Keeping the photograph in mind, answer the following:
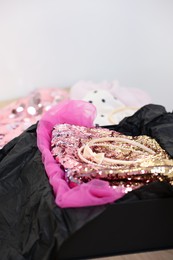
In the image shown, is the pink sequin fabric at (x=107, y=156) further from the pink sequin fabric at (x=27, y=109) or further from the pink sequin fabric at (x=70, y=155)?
the pink sequin fabric at (x=27, y=109)

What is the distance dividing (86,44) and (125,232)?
1381 millimetres

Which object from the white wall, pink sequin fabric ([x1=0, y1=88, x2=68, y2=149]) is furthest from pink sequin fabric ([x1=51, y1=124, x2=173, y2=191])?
the white wall

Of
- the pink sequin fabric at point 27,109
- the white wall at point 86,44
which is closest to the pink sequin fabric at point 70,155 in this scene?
the pink sequin fabric at point 27,109

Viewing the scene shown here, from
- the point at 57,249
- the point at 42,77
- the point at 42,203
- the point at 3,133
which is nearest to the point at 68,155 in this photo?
the point at 42,203

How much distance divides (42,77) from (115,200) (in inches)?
52.6

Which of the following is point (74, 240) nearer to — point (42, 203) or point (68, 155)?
point (42, 203)

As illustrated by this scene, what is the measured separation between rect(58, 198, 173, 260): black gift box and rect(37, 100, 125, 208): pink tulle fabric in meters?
0.04

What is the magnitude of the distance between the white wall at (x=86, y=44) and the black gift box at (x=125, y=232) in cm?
126

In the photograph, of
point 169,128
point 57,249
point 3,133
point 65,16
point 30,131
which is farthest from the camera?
point 65,16

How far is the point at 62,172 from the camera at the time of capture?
82cm

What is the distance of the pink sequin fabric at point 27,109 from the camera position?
1.62 m

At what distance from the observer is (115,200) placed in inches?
27.9

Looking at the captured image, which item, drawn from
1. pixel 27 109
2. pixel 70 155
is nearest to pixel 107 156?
pixel 70 155

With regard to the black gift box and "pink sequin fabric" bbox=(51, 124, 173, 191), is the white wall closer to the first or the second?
"pink sequin fabric" bbox=(51, 124, 173, 191)
